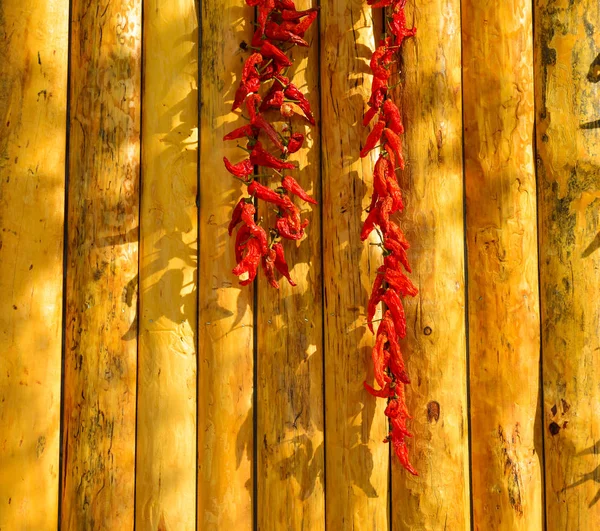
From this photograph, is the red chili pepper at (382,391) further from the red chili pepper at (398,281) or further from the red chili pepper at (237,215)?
the red chili pepper at (237,215)

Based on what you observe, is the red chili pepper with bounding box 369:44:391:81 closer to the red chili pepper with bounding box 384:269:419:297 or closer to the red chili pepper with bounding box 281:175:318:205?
the red chili pepper with bounding box 281:175:318:205

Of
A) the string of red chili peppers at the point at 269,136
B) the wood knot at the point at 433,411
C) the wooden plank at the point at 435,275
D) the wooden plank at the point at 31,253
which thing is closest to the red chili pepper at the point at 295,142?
the string of red chili peppers at the point at 269,136

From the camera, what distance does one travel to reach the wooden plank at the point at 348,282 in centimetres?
263

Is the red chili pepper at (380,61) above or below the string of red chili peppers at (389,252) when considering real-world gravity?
above

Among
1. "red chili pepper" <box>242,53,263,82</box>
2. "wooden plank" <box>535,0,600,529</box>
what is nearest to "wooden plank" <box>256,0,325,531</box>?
"red chili pepper" <box>242,53,263,82</box>

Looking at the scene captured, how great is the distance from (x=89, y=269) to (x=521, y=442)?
219 cm

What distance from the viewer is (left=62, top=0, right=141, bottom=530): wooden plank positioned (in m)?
2.61

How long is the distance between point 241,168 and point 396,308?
0.94m

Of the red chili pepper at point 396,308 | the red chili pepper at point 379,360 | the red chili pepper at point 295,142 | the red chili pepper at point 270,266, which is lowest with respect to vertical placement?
the red chili pepper at point 379,360

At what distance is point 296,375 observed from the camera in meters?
2.66

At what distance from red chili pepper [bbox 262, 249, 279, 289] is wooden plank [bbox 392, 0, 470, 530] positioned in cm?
65

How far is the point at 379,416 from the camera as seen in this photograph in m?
2.63

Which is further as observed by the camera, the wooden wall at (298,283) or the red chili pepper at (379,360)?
the wooden wall at (298,283)

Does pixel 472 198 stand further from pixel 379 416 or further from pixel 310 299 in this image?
pixel 379 416
